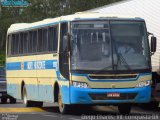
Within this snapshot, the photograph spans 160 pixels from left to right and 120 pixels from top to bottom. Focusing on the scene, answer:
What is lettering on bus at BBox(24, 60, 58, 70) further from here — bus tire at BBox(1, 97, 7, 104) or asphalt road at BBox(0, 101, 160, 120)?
bus tire at BBox(1, 97, 7, 104)

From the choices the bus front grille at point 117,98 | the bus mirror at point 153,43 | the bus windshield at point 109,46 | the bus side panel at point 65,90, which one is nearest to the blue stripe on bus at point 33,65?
the bus side panel at point 65,90

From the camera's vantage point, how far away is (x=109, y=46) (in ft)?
69.4

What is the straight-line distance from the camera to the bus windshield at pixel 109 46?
68.7 ft

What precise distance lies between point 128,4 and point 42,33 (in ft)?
11.8

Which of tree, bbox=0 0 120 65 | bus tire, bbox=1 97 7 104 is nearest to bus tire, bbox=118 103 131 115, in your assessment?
bus tire, bbox=1 97 7 104

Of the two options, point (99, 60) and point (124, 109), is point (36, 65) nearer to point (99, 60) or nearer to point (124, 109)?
point (124, 109)

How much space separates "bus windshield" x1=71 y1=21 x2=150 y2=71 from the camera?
20.9 meters

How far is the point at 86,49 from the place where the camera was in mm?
21094

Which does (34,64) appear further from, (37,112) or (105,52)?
(105,52)

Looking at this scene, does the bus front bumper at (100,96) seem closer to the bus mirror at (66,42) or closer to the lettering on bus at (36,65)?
the bus mirror at (66,42)

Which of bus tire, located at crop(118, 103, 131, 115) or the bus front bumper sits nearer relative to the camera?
the bus front bumper

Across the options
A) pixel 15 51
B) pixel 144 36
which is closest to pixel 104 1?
pixel 15 51

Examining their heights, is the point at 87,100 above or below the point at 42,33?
below

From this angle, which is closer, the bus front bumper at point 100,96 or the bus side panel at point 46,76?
the bus front bumper at point 100,96
